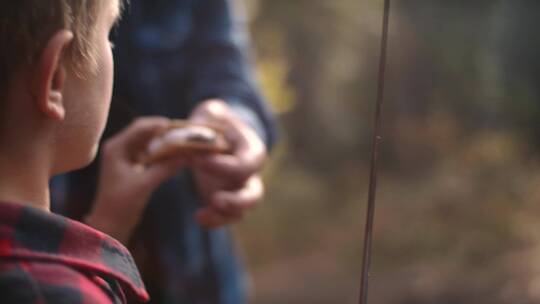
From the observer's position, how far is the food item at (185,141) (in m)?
0.94

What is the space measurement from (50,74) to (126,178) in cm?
43

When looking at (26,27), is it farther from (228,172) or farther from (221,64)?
(221,64)

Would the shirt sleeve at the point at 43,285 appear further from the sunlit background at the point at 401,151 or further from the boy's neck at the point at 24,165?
the sunlit background at the point at 401,151

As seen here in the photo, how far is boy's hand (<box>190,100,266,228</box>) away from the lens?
Result: 98cm

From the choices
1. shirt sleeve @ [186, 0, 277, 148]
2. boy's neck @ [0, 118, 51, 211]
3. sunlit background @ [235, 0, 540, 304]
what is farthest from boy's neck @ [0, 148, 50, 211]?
sunlit background @ [235, 0, 540, 304]

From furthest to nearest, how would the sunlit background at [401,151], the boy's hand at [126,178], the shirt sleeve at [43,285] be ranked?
the sunlit background at [401,151], the boy's hand at [126,178], the shirt sleeve at [43,285]

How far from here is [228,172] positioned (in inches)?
38.9

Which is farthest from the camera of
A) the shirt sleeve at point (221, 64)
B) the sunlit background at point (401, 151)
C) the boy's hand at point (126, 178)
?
the sunlit background at point (401, 151)

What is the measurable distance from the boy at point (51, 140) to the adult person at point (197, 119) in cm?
41

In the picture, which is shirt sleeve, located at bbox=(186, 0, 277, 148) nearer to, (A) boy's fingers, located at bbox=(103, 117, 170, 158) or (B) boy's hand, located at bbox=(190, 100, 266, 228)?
(B) boy's hand, located at bbox=(190, 100, 266, 228)

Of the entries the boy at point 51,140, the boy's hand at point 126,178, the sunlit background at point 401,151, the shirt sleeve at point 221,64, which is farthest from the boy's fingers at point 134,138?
the sunlit background at point 401,151

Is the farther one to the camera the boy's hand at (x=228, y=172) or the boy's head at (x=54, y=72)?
the boy's hand at (x=228, y=172)

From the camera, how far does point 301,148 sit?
2.94 metres

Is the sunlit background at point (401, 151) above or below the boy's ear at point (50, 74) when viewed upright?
below
